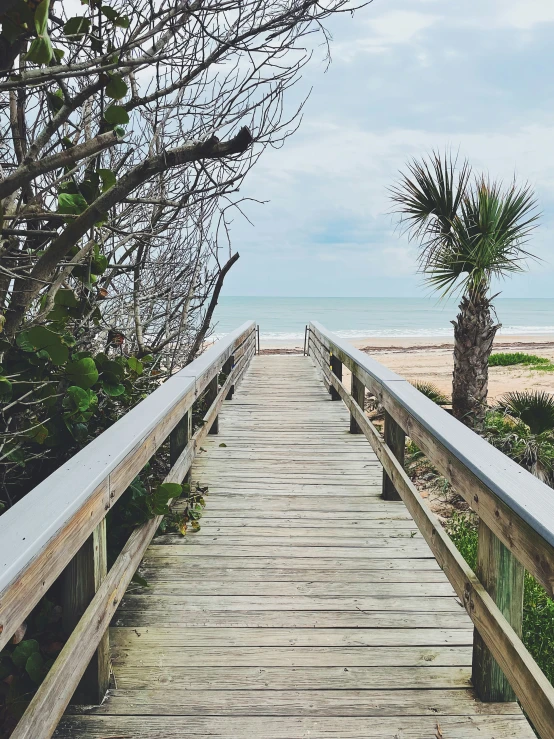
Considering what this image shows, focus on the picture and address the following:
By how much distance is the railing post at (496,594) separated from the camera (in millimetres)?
1673

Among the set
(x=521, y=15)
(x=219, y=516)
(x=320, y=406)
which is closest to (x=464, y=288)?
(x=320, y=406)

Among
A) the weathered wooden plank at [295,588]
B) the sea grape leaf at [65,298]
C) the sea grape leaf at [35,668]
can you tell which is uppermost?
the sea grape leaf at [65,298]

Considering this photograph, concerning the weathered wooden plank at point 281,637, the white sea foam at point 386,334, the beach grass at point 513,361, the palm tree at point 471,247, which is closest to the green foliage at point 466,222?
the palm tree at point 471,247

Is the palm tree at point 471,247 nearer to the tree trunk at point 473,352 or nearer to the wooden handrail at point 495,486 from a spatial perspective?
the tree trunk at point 473,352

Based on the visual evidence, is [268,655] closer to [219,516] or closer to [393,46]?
[219,516]

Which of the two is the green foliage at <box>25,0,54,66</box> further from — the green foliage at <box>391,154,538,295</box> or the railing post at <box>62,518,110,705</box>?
the green foliage at <box>391,154,538,295</box>

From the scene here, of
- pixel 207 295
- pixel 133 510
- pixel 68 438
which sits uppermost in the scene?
pixel 207 295

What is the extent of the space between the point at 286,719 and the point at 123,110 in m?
2.08

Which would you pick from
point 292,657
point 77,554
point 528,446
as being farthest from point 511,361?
point 77,554

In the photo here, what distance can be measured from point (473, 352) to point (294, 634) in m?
5.46

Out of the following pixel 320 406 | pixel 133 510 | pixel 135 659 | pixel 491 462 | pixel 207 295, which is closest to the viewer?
pixel 491 462

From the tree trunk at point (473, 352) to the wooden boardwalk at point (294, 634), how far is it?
358 centimetres

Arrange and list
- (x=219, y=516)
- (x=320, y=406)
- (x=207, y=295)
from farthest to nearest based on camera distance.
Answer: (x=320, y=406)
(x=207, y=295)
(x=219, y=516)

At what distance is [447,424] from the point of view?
2197 millimetres
